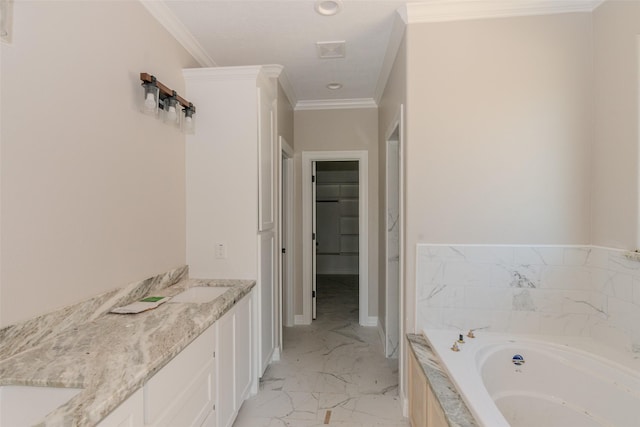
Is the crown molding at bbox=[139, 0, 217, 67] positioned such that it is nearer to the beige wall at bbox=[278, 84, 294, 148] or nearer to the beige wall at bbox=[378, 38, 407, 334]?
the beige wall at bbox=[278, 84, 294, 148]

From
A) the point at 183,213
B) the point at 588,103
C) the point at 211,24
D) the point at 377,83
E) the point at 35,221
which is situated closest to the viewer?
the point at 35,221

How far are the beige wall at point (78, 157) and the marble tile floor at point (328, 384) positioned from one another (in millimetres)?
1252

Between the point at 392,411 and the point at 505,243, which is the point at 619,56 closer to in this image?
the point at 505,243

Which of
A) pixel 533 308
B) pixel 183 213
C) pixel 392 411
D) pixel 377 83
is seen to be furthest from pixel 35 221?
pixel 377 83

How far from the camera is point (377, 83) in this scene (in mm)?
3062

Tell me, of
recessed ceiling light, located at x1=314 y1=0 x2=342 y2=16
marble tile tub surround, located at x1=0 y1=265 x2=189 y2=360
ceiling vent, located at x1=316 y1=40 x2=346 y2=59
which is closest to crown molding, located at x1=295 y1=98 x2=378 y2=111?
ceiling vent, located at x1=316 y1=40 x2=346 y2=59

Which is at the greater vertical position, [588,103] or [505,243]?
[588,103]

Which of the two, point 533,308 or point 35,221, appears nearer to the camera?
point 35,221

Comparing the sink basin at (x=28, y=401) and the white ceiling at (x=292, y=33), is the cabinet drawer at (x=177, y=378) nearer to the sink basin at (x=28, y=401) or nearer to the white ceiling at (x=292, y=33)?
the sink basin at (x=28, y=401)

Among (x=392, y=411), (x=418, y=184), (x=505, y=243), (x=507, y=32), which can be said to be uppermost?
(x=507, y=32)

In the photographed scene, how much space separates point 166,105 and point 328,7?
1.17 m

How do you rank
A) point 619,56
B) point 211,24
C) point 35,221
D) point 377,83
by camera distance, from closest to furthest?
point 35,221 → point 619,56 → point 211,24 → point 377,83

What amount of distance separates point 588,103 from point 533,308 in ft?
4.23

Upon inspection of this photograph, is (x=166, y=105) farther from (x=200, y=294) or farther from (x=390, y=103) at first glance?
(x=390, y=103)
